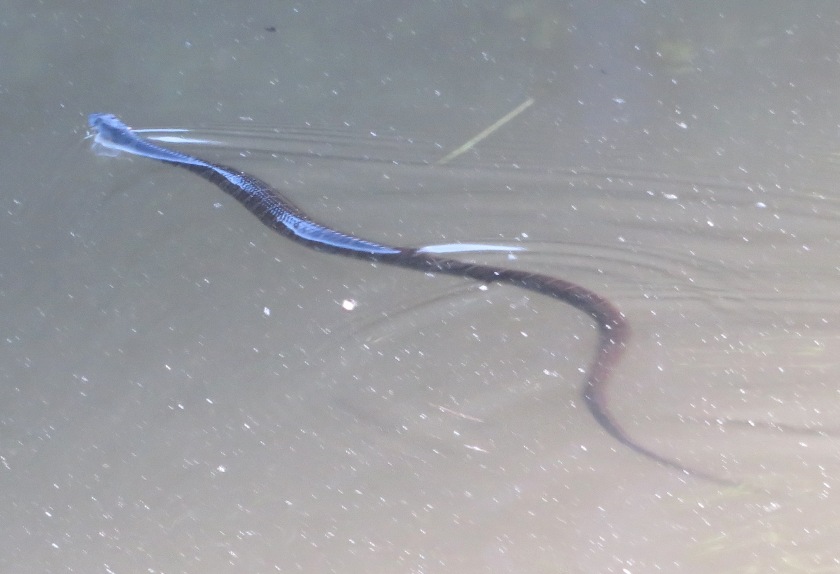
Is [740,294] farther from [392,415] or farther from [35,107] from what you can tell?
[35,107]

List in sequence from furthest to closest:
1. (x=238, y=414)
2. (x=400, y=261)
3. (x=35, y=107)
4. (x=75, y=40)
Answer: (x=75, y=40)
(x=35, y=107)
(x=400, y=261)
(x=238, y=414)

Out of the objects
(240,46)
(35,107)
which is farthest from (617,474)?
(35,107)

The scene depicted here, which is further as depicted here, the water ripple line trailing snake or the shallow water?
the water ripple line trailing snake

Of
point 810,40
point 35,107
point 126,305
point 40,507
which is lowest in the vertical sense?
point 40,507

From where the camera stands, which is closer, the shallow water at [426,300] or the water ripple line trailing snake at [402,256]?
the shallow water at [426,300]
